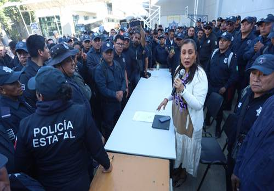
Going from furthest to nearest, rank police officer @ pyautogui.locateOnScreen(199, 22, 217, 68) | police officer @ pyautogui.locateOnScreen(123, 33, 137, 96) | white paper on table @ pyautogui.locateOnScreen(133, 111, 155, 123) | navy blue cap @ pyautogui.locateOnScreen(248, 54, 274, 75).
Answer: police officer @ pyautogui.locateOnScreen(199, 22, 217, 68) < police officer @ pyautogui.locateOnScreen(123, 33, 137, 96) < white paper on table @ pyautogui.locateOnScreen(133, 111, 155, 123) < navy blue cap @ pyautogui.locateOnScreen(248, 54, 274, 75)

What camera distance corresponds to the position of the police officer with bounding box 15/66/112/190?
1286 mm

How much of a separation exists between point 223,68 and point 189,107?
179 centimetres

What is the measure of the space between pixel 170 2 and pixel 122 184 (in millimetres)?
20999

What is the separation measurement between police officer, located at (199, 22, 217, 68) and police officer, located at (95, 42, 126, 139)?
3154mm

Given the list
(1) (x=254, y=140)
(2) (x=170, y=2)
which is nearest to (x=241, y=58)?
(1) (x=254, y=140)

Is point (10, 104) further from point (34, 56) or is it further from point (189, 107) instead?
point (189, 107)

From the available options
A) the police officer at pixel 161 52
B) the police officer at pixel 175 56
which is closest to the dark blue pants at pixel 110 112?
the police officer at pixel 175 56

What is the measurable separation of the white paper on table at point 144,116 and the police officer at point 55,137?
1.21 metres

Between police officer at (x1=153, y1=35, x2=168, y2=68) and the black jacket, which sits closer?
the black jacket

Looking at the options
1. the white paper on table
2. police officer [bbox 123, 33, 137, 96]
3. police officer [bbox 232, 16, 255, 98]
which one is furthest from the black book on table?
police officer [bbox 232, 16, 255, 98]

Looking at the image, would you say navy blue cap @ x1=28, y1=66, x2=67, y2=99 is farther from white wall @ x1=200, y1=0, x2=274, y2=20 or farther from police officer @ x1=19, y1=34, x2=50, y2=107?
white wall @ x1=200, y1=0, x2=274, y2=20

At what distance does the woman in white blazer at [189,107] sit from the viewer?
200 centimetres

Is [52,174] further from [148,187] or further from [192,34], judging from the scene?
[192,34]

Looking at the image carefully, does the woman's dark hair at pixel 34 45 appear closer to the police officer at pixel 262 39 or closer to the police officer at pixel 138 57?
the police officer at pixel 138 57
